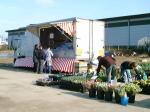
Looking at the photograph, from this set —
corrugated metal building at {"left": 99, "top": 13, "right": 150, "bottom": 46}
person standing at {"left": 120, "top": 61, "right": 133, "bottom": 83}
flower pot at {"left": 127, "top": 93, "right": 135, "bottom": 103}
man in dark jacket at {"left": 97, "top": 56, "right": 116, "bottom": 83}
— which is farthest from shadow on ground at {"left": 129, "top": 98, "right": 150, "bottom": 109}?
corrugated metal building at {"left": 99, "top": 13, "right": 150, "bottom": 46}

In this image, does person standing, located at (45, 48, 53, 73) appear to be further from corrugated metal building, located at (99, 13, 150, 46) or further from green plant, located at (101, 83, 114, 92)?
corrugated metal building, located at (99, 13, 150, 46)

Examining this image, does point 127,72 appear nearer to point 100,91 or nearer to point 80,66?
point 100,91

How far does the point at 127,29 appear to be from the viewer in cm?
5572

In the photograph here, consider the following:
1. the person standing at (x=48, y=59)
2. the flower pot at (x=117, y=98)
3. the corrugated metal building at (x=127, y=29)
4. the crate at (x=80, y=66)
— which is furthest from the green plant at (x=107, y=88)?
the corrugated metal building at (x=127, y=29)

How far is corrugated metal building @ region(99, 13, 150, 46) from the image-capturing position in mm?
52800

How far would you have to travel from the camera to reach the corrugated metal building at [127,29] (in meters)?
52.8

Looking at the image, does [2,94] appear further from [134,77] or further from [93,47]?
[93,47]

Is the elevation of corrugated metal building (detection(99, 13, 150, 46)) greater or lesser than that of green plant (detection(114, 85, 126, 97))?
greater

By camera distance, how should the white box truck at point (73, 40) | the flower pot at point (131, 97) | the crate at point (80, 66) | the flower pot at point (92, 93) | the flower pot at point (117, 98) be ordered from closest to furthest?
the flower pot at point (117, 98) → the flower pot at point (131, 97) → the flower pot at point (92, 93) → the crate at point (80, 66) → the white box truck at point (73, 40)

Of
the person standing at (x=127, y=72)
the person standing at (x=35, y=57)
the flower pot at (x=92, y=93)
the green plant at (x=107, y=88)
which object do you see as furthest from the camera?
the person standing at (x=35, y=57)

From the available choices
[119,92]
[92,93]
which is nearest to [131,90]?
[119,92]

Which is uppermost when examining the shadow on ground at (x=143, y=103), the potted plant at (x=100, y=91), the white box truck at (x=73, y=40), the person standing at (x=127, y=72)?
the white box truck at (x=73, y=40)

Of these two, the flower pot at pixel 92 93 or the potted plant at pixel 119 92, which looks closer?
the potted plant at pixel 119 92

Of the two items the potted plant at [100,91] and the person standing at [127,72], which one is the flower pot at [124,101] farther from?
the person standing at [127,72]
